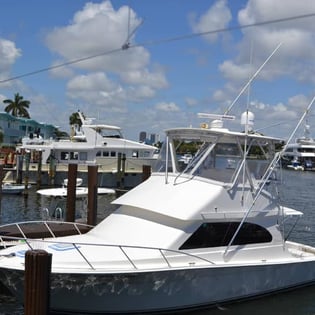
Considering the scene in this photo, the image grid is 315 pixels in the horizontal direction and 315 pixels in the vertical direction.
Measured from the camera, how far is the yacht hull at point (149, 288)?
34.4 feet

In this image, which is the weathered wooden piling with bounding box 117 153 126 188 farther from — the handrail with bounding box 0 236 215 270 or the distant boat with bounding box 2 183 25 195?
the handrail with bounding box 0 236 215 270

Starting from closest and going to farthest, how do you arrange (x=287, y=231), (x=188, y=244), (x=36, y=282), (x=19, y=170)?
(x=36, y=282) < (x=188, y=244) < (x=287, y=231) < (x=19, y=170)

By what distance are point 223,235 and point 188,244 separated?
0.98 metres

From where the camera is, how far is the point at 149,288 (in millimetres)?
11023

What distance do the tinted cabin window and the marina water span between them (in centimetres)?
143

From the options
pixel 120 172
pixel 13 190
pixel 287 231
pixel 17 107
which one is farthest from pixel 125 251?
pixel 17 107

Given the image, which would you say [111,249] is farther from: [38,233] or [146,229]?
[38,233]

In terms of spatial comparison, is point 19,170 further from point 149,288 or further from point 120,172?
point 149,288

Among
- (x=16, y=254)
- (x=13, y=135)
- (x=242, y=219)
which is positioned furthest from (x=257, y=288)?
(x=13, y=135)

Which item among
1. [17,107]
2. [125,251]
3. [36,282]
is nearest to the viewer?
[36,282]

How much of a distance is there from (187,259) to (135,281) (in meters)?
1.41

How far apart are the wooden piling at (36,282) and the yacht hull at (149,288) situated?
1432 millimetres

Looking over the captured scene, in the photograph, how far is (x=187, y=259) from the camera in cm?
1161

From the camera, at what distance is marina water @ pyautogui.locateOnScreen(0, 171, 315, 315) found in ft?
40.7
